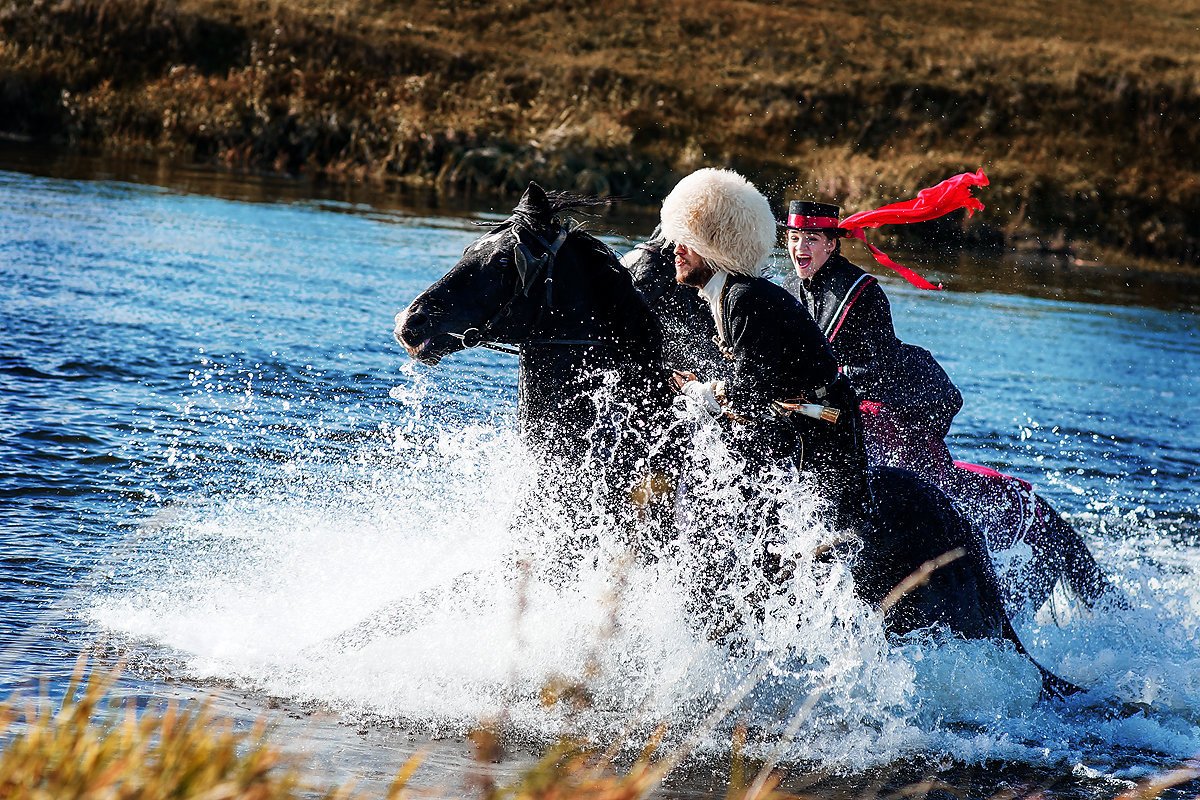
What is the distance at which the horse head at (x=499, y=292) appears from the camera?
13.8 ft

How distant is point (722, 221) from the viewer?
15.5ft

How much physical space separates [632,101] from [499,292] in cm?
3338

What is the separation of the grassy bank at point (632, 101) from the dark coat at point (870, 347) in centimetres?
1953

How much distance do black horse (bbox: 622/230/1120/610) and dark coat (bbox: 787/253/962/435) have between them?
19.7 inches

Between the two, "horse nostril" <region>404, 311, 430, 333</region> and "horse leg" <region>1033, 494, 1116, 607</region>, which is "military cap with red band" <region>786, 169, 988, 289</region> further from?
"horse nostril" <region>404, 311, 430, 333</region>

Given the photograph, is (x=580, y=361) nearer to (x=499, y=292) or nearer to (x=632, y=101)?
(x=499, y=292)

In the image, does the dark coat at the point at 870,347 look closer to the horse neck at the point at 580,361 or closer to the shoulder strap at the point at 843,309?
the shoulder strap at the point at 843,309

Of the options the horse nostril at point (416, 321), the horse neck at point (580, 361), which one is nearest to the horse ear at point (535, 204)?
the horse neck at point (580, 361)

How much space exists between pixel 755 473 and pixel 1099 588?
9.24 ft

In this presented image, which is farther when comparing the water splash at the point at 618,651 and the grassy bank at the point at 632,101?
the grassy bank at the point at 632,101

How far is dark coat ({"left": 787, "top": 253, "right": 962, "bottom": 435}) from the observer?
20.4 ft

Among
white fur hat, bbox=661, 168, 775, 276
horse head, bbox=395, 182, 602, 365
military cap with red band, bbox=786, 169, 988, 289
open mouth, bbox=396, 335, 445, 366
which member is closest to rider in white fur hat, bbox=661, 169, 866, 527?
white fur hat, bbox=661, 168, 775, 276

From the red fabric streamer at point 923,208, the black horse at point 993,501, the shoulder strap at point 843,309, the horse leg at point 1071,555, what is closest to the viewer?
the black horse at point 993,501

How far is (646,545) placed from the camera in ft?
16.6
